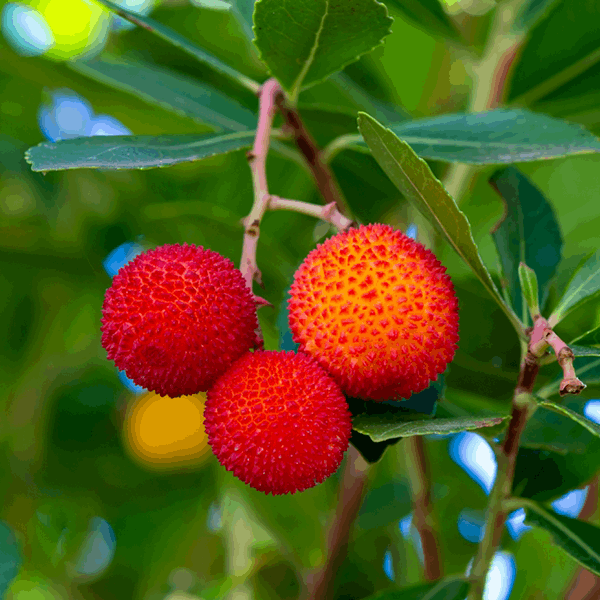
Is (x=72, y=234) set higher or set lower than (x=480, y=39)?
higher

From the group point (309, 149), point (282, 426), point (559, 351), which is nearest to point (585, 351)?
point (559, 351)

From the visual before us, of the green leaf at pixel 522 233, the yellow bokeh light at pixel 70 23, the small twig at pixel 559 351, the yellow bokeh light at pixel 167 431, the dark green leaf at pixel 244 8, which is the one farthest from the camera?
the yellow bokeh light at pixel 70 23

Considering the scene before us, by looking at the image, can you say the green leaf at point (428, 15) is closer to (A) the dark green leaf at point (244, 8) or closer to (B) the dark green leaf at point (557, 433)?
(A) the dark green leaf at point (244, 8)

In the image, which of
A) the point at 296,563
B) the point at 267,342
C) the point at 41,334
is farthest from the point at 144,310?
the point at 41,334

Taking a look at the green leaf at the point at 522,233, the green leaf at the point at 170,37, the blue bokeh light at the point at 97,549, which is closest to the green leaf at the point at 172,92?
the green leaf at the point at 170,37

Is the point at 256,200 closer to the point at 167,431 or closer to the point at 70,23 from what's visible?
the point at 167,431

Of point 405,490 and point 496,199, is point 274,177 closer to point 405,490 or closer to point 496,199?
point 496,199
